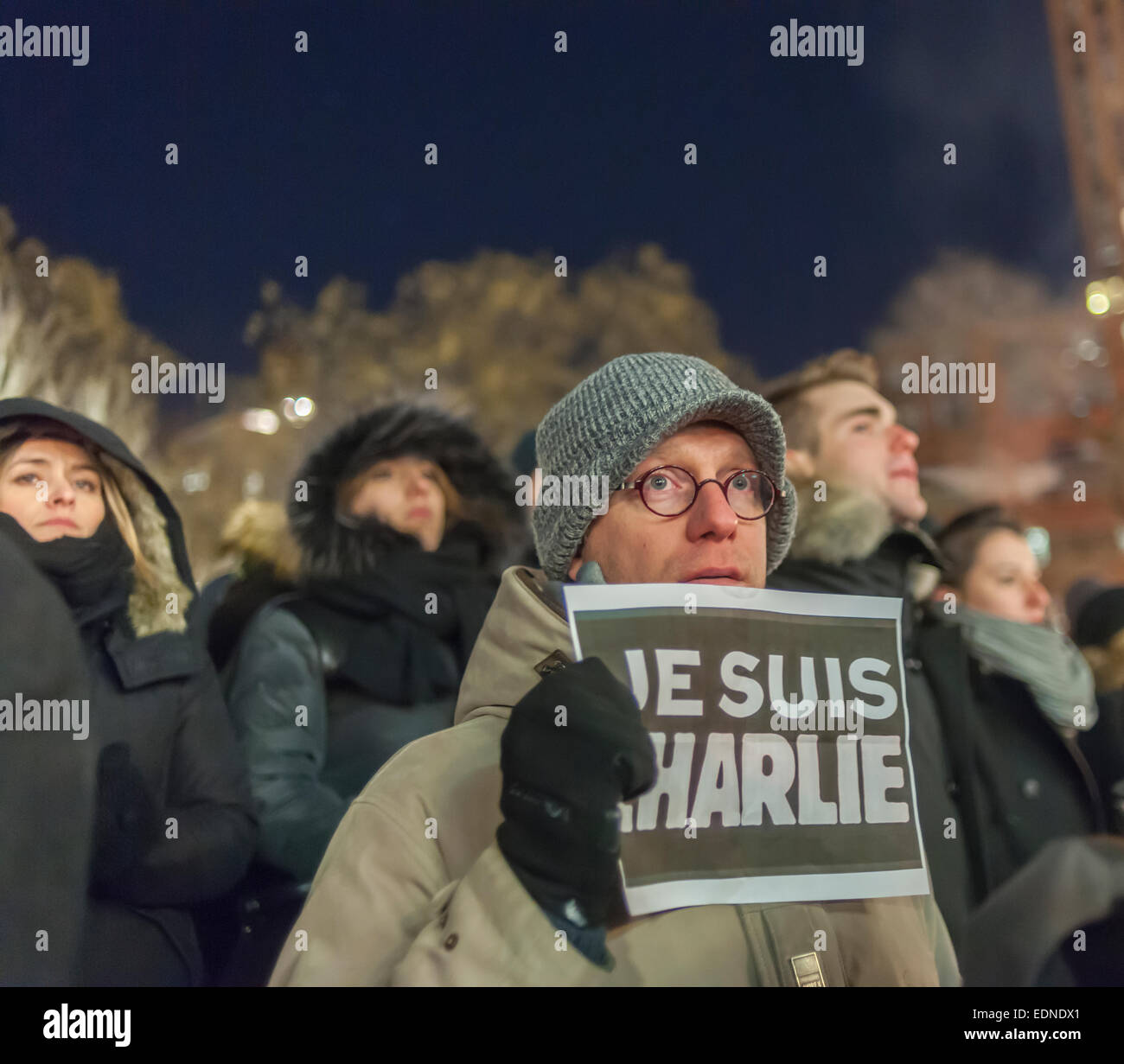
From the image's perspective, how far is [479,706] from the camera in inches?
46.9

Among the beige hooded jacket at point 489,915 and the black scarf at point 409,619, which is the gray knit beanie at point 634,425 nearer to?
the beige hooded jacket at point 489,915

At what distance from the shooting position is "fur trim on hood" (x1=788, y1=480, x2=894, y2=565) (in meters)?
1.91

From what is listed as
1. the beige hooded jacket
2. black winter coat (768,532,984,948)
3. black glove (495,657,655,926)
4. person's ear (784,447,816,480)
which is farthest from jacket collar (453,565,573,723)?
person's ear (784,447,816,480)

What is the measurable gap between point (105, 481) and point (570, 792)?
116 centimetres

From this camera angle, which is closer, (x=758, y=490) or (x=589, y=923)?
(x=589, y=923)

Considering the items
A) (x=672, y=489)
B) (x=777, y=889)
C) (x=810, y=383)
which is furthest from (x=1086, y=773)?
(x=672, y=489)

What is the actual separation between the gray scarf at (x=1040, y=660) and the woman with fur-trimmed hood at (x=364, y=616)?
0.89 meters

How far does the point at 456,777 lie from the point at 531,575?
0.81ft

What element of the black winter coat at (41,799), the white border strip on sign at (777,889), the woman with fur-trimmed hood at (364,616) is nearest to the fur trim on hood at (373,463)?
the woman with fur-trimmed hood at (364,616)

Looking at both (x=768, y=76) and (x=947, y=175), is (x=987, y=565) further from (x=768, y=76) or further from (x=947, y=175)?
(x=768, y=76)

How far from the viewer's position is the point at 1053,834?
1.90 meters

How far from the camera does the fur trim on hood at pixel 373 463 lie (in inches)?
76.4
